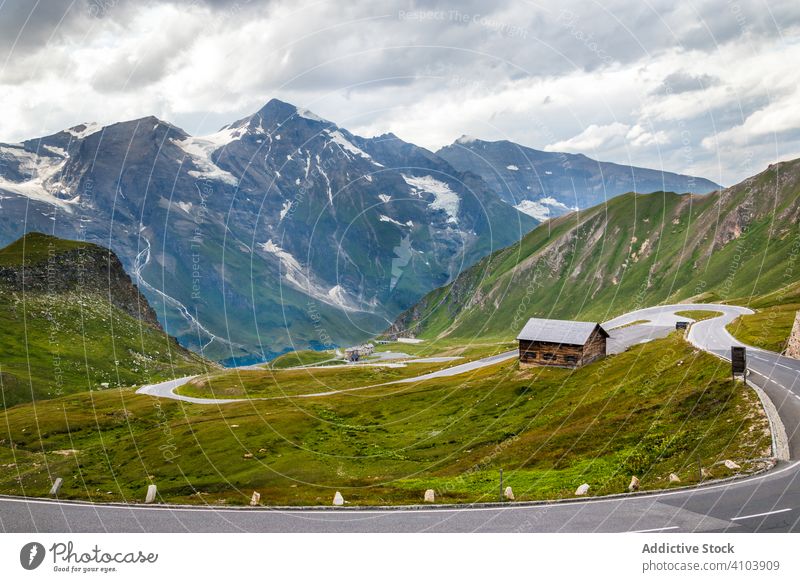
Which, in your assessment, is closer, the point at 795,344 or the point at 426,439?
the point at 795,344

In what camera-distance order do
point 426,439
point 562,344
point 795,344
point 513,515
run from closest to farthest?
point 513,515 → point 795,344 → point 426,439 → point 562,344

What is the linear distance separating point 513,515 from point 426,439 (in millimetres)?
54264

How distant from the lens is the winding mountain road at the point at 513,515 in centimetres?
3062

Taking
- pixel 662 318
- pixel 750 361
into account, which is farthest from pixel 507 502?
pixel 662 318

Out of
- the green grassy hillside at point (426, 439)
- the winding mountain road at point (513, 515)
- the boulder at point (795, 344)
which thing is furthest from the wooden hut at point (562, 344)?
the winding mountain road at point (513, 515)

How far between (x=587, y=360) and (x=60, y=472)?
87043mm

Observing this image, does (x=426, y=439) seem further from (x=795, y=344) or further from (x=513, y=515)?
(x=513, y=515)

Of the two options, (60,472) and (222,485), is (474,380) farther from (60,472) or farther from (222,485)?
(60,472)

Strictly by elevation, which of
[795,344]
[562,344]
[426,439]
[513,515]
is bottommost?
[426,439]

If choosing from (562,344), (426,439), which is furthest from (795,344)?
(426,439)

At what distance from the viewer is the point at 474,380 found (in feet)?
411

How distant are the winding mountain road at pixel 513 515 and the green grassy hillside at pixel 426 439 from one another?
11.0 feet

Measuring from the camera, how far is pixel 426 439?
88500 millimetres
